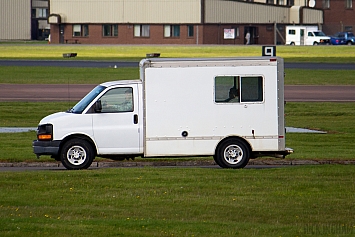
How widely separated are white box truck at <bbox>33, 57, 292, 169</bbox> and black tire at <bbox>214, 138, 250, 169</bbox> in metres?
0.02

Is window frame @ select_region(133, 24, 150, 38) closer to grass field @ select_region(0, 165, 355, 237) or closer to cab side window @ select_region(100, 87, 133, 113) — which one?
cab side window @ select_region(100, 87, 133, 113)

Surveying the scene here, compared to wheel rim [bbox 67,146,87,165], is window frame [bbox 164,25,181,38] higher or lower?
higher

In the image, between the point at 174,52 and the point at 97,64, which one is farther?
the point at 174,52

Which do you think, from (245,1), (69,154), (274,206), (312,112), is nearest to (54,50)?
(245,1)

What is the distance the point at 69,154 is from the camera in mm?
16219

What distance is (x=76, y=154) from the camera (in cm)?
1623

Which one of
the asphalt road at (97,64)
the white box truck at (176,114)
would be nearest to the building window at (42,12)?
the asphalt road at (97,64)

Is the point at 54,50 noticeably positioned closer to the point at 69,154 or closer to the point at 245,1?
the point at 245,1

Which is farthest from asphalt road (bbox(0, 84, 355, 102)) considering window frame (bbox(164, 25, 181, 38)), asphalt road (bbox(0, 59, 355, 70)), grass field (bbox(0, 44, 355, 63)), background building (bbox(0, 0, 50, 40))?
background building (bbox(0, 0, 50, 40))

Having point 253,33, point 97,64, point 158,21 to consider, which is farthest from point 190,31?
point 97,64

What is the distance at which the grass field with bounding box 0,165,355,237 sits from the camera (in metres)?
9.58

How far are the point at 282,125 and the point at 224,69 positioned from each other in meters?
1.73

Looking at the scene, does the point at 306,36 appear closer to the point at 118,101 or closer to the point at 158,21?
the point at 158,21

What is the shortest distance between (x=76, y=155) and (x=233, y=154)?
3327 millimetres
